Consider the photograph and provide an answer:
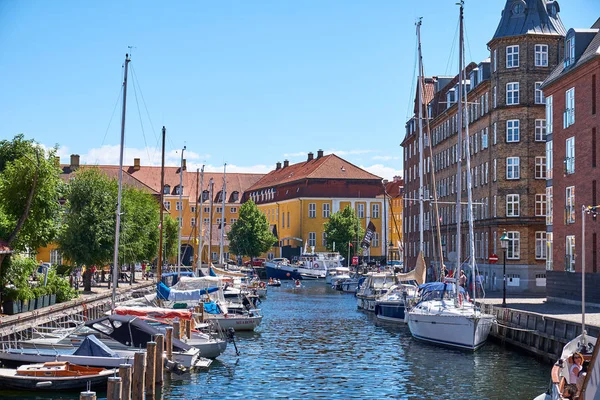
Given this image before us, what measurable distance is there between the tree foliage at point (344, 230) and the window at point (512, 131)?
6391cm

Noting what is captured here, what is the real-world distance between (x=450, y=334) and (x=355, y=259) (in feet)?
265

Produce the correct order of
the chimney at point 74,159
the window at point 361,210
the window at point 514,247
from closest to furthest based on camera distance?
the window at point 514,247, the chimney at point 74,159, the window at point 361,210

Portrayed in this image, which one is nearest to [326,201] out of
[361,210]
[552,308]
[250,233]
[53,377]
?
[361,210]

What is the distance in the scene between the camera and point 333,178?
144 m

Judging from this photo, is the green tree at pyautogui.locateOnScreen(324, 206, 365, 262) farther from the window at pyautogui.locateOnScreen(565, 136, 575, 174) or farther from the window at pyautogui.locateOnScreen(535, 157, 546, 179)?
the window at pyautogui.locateOnScreen(565, 136, 575, 174)

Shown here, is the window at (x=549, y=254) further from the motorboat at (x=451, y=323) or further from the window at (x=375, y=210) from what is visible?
the window at (x=375, y=210)

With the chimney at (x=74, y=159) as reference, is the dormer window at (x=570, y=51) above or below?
below

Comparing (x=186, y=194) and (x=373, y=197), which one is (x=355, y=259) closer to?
(x=373, y=197)

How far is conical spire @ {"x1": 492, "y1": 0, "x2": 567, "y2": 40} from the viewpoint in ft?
222

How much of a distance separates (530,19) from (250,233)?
7698cm

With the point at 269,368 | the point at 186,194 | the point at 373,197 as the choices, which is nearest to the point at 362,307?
the point at 269,368

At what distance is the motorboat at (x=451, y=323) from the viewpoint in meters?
40.9

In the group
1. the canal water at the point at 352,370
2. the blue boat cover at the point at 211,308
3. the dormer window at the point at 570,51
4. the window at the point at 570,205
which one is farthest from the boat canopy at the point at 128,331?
the dormer window at the point at 570,51

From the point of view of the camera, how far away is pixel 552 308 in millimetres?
46594
